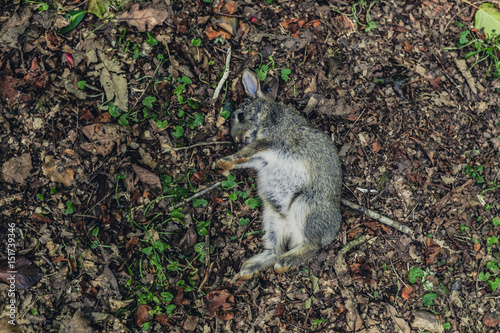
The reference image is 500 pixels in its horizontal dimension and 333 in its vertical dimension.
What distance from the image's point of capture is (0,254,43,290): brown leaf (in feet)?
13.4

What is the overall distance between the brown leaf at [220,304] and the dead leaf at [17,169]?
8.79ft

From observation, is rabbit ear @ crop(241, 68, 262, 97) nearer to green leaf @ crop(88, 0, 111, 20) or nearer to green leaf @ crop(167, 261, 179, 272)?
green leaf @ crop(88, 0, 111, 20)

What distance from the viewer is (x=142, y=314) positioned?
172 inches

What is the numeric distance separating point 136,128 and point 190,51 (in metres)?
1.31

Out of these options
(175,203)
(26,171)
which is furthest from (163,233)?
(26,171)

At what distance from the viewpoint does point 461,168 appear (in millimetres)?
5449

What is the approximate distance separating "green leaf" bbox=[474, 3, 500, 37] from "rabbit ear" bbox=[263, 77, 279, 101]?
144 inches

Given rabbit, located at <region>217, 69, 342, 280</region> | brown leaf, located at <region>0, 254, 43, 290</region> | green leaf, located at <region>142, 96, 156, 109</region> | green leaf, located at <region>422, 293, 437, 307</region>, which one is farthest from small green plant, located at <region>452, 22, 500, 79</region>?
brown leaf, located at <region>0, 254, 43, 290</region>

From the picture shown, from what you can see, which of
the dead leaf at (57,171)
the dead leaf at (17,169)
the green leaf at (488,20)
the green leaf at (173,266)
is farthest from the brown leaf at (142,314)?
the green leaf at (488,20)

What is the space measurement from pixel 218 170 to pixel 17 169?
2422mm

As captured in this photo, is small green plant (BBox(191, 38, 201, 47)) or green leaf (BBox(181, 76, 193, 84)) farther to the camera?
small green plant (BBox(191, 38, 201, 47))

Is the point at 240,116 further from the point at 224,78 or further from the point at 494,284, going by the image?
the point at 494,284

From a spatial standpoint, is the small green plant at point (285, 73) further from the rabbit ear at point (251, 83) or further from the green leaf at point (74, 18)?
the green leaf at point (74, 18)

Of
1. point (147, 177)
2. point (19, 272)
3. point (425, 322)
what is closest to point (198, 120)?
point (147, 177)
